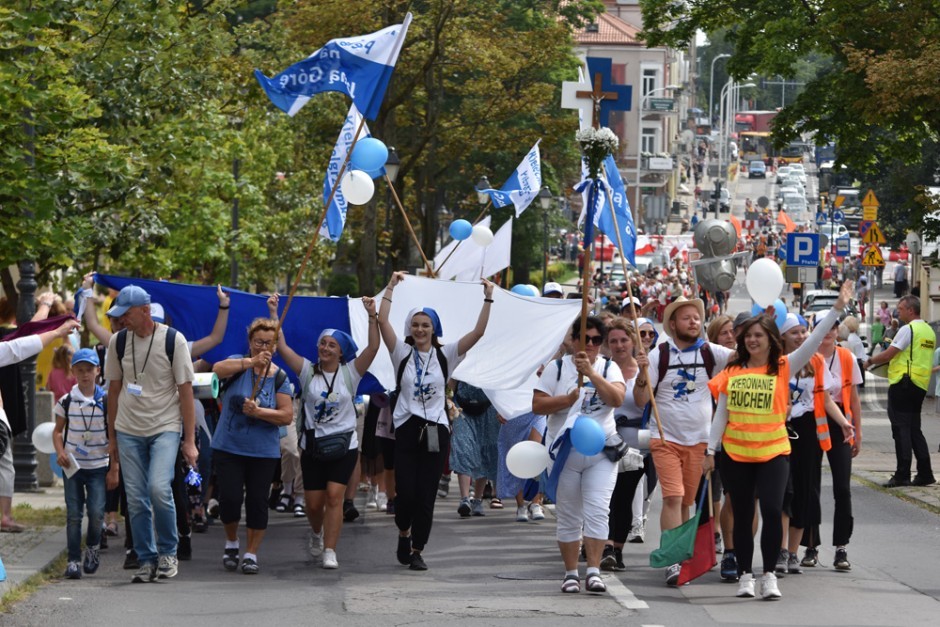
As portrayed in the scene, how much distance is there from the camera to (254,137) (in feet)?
138

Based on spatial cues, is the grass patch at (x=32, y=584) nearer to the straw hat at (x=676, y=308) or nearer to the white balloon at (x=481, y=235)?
the straw hat at (x=676, y=308)

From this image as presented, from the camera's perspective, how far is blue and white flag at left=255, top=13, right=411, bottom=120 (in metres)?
12.9

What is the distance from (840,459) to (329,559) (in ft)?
11.4

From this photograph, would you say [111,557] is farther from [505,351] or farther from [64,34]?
[64,34]

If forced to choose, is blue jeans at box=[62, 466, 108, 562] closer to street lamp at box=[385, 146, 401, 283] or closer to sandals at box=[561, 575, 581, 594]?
sandals at box=[561, 575, 581, 594]

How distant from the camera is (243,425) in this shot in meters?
11.1

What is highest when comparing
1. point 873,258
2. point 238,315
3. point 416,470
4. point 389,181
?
point 389,181

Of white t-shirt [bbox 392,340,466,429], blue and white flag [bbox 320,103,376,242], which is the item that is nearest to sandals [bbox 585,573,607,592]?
white t-shirt [bbox 392,340,466,429]

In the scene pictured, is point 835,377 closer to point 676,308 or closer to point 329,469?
point 676,308

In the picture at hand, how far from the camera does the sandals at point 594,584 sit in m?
10.4

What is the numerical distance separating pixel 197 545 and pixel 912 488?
26.5ft

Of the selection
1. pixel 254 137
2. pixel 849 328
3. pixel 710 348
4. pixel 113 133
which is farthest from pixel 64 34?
pixel 254 137

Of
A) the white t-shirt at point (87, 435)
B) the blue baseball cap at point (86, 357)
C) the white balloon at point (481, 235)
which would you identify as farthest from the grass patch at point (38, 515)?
the white balloon at point (481, 235)

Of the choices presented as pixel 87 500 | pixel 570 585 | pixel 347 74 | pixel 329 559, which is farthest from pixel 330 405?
pixel 347 74
